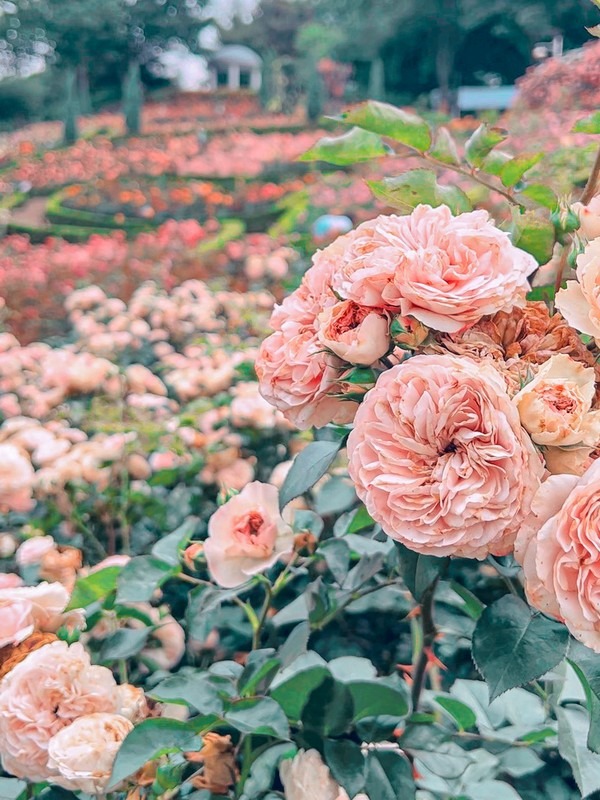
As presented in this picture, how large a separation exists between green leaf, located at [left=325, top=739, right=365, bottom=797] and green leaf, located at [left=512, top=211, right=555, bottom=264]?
0.42m

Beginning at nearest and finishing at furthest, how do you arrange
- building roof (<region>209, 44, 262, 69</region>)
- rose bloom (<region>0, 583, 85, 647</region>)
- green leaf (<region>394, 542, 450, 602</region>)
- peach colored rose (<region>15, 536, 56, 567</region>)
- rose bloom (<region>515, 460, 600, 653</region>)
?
rose bloom (<region>515, 460, 600, 653</region>) < green leaf (<region>394, 542, 450, 602</region>) < rose bloom (<region>0, 583, 85, 647</region>) < peach colored rose (<region>15, 536, 56, 567</region>) < building roof (<region>209, 44, 262, 69</region>)

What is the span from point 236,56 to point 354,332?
25.2 m

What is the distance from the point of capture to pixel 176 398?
6.61 feet

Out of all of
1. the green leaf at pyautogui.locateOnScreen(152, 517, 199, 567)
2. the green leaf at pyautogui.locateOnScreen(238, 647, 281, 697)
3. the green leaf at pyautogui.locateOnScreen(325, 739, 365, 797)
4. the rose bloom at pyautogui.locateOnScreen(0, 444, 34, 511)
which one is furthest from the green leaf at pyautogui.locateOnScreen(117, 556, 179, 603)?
the rose bloom at pyautogui.locateOnScreen(0, 444, 34, 511)

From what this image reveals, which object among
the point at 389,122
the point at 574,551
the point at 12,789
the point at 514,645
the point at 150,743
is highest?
the point at 389,122

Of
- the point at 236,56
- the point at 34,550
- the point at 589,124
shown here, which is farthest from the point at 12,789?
the point at 236,56

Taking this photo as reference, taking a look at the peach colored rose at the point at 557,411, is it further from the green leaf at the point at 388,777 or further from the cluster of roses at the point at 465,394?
the green leaf at the point at 388,777

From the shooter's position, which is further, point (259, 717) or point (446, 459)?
point (259, 717)

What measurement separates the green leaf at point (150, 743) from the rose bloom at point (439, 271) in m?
0.37

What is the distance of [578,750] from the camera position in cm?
65

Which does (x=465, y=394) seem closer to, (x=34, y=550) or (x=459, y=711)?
(x=459, y=711)

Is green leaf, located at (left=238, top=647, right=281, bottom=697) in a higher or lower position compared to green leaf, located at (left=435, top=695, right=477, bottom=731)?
higher

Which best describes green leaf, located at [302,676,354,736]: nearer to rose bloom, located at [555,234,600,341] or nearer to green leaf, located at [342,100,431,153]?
rose bloom, located at [555,234,600,341]

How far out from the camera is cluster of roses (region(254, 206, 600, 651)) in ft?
1.40
